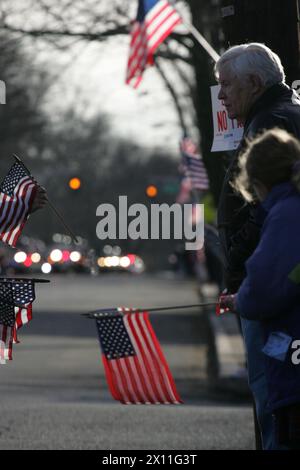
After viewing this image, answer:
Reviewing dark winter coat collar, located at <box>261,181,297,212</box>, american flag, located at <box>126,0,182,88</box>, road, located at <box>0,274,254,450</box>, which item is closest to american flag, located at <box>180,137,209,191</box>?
road, located at <box>0,274,254,450</box>

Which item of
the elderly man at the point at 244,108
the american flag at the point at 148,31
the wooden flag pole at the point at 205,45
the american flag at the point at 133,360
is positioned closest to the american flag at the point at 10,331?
the american flag at the point at 133,360

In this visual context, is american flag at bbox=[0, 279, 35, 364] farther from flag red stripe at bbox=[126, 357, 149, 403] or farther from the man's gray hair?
the man's gray hair

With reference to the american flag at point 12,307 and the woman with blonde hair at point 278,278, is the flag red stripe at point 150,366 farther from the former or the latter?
the woman with blonde hair at point 278,278

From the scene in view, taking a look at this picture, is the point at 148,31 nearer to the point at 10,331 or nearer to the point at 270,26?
the point at 270,26

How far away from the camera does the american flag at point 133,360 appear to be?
701 cm

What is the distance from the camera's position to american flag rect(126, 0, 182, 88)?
50.9 feet

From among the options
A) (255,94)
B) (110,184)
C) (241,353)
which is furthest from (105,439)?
(110,184)

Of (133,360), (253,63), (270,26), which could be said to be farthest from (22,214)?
(270,26)

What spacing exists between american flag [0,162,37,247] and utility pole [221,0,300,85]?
5.69 feet

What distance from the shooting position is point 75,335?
2652 centimetres

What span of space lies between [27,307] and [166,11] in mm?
8802

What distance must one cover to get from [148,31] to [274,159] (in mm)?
10350

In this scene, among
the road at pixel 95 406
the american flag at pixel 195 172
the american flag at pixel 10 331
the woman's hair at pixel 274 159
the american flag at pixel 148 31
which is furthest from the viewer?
the american flag at pixel 195 172

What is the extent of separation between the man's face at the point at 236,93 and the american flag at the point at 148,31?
8.95 metres
